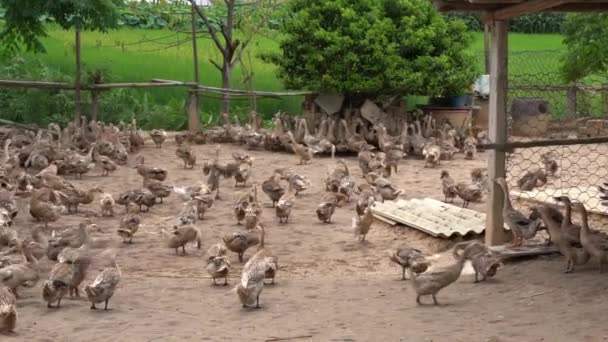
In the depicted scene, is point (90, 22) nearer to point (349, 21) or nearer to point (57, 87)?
point (57, 87)

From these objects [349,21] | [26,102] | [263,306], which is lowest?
[263,306]

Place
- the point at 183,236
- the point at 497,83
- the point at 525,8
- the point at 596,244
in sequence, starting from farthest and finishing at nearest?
the point at 183,236, the point at 497,83, the point at 525,8, the point at 596,244

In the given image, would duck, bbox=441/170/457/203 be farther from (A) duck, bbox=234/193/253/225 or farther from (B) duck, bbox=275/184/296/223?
(A) duck, bbox=234/193/253/225

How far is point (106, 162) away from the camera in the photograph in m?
18.1

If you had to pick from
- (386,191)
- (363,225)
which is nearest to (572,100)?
(386,191)

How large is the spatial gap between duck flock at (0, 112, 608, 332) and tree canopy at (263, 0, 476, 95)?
38.3 inches

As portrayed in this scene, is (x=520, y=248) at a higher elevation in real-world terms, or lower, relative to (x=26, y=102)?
lower

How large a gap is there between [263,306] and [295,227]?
14.7 ft

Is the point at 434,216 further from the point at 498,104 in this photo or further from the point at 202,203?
the point at 202,203

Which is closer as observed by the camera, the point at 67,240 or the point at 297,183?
the point at 67,240

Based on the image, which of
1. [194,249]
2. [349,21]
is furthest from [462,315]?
[349,21]

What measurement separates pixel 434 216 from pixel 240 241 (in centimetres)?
285

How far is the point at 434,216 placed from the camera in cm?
1327

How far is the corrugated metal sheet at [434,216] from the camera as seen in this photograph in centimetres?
1247
